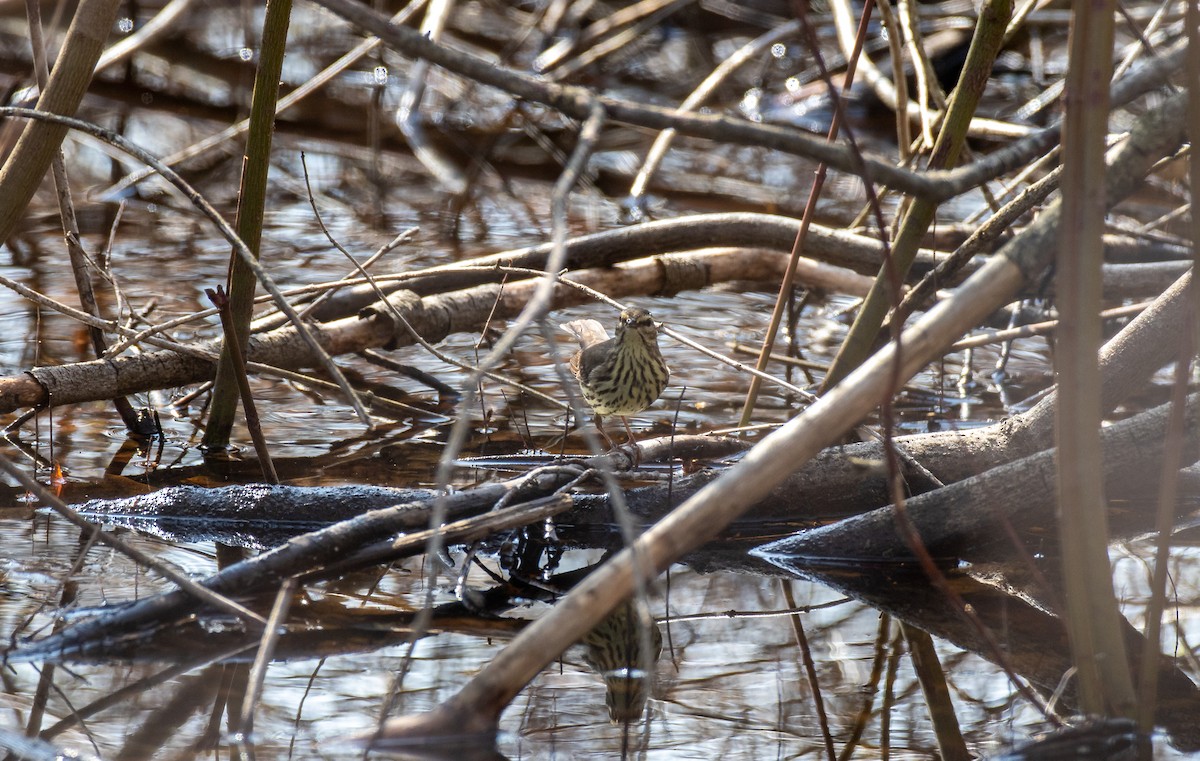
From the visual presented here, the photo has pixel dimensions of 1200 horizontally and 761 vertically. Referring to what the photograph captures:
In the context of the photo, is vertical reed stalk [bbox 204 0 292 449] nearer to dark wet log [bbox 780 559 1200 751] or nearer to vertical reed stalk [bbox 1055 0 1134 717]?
dark wet log [bbox 780 559 1200 751]

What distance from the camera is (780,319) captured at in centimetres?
503

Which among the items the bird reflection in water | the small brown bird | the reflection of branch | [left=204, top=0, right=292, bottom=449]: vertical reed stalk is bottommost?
the bird reflection in water

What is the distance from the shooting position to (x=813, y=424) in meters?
2.61

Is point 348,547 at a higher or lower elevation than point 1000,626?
higher

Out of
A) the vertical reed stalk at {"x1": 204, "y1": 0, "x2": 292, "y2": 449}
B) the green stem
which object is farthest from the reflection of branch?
the green stem

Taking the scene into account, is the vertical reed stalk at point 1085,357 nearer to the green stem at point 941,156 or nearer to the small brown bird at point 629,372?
the green stem at point 941,156

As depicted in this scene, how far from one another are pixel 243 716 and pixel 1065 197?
2309 mm

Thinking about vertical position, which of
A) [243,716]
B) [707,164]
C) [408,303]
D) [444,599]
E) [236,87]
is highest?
[236,87]

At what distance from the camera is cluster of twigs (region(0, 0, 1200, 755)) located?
2492mm

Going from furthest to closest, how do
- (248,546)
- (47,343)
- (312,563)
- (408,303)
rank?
1. (47,343)
2. (408,303)
3. (248,546)
4. (312,563)

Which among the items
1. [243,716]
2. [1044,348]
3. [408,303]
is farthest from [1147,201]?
[243,716]

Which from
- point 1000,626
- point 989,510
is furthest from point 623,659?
point 989,510

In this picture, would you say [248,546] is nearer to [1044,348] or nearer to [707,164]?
[1044,348]

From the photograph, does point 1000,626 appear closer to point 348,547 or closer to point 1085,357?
point 1085,357
